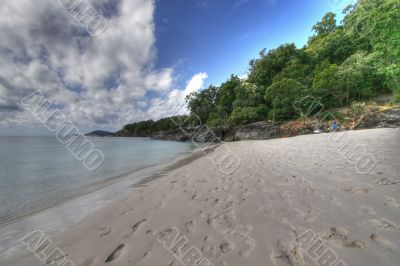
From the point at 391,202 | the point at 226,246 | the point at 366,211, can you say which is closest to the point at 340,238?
the point at 366,211

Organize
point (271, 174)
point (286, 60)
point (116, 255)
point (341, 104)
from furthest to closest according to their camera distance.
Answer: point (286, 60), point (341, 104), point (271, 174), point (116, 255)

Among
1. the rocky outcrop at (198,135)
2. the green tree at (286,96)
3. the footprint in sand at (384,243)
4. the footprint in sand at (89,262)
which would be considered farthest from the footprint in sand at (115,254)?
the rocky outcrop at (198,135)

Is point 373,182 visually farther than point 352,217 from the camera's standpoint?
Yes

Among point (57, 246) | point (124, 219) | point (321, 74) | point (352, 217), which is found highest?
point (321, 74)

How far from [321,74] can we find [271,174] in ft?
120

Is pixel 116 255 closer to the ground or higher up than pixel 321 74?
closer to the ground

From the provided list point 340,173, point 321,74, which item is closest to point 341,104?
point 321,74

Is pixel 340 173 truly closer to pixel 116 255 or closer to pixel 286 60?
pixel 116 255

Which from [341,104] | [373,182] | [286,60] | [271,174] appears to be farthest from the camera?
[286,60]

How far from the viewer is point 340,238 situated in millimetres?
2502

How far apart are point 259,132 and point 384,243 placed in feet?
108

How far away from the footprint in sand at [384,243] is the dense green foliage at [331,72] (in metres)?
28.4

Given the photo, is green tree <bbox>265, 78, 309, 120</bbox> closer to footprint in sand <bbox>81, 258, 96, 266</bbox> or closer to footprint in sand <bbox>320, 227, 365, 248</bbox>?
footprint in sand <bbox>320, 227, 365, 248</bbox>

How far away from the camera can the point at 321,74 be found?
33.9 meters
